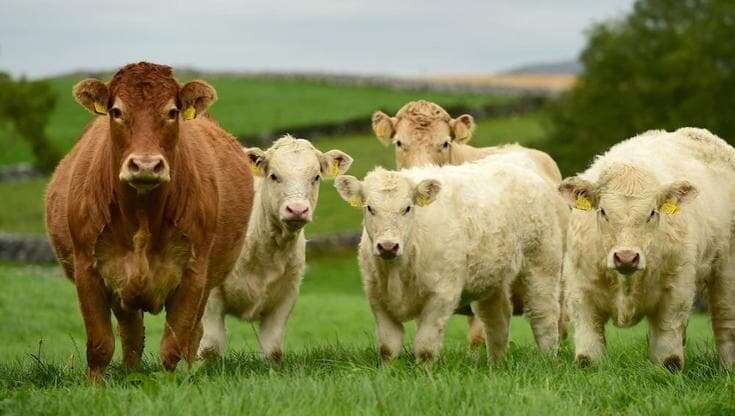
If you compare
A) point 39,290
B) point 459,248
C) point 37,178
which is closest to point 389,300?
point 459,248

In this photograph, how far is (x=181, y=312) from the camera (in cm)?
883

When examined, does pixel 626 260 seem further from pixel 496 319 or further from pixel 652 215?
pixel 496 319

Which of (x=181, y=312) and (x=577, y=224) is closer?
(x=181, y=312)

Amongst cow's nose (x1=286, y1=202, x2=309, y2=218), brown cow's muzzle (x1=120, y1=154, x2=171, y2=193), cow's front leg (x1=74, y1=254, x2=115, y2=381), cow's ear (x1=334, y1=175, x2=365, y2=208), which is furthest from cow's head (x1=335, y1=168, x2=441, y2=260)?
cow's front leg (x1=74, y1=254, x2=115, y2=381)

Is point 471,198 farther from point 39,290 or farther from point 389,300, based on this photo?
point 39,290

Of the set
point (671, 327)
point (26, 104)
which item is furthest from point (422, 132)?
point (26, 104)

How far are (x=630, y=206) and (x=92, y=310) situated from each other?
394 cm

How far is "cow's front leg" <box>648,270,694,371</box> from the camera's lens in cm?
946

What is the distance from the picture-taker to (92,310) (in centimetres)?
863

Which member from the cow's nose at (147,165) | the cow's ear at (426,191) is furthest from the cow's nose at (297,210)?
the cow's nose at (147,165)

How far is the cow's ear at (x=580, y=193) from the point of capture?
961 cm

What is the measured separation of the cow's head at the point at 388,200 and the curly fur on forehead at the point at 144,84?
6.33ft

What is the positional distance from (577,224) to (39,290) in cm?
1333

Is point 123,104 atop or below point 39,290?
atop
